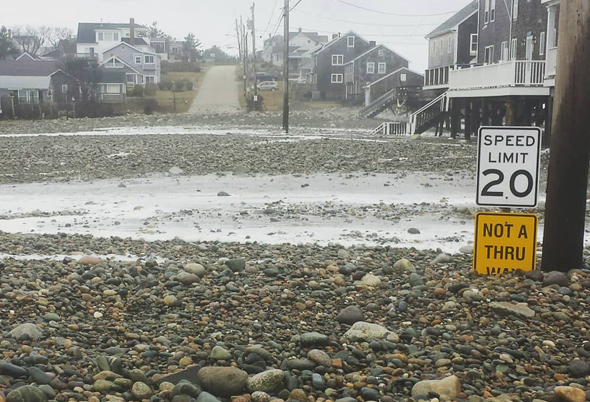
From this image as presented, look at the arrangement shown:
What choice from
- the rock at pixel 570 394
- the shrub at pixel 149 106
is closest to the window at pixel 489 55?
the shrub at pixel 149 106

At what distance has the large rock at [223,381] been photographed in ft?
15.4

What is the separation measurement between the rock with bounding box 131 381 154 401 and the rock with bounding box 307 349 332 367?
1.05 m

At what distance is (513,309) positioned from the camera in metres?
6.06

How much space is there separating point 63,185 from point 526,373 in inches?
559

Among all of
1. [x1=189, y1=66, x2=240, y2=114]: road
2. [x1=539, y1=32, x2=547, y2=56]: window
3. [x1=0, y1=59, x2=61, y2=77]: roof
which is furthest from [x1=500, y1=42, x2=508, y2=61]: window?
[x1=0, y1=59, x2=61, y2=77]: roof

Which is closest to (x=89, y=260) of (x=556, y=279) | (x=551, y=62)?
(x=556, y=279)

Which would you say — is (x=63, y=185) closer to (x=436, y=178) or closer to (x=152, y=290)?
(x=436, y=178)

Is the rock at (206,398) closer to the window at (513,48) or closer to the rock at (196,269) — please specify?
the rock at (196,269)

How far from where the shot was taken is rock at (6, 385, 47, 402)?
4398 millimetres

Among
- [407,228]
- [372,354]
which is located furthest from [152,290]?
[407,228]

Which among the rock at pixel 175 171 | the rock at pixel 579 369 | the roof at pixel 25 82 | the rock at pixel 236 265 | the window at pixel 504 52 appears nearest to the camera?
the rock at pixel 579 369

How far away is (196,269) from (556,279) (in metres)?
3.15

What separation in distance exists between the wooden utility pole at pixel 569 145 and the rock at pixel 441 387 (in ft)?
9.40

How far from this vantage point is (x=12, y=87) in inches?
3226
